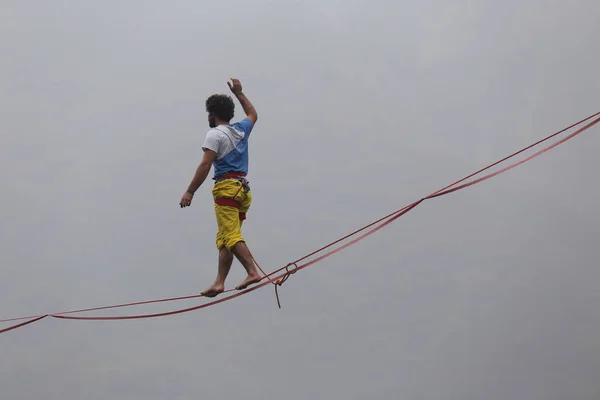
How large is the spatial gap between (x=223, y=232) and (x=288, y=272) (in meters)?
0.61

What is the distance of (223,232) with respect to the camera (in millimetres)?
5879

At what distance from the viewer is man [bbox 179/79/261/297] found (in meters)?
5.72

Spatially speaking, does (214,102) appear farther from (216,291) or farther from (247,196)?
(216,291)

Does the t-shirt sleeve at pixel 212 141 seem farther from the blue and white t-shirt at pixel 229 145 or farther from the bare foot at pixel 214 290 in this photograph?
the bare foot at pixel 214 290

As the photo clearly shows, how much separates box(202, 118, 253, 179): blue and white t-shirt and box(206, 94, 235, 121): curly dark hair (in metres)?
0.09

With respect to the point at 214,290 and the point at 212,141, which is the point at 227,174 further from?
the point at 214,290

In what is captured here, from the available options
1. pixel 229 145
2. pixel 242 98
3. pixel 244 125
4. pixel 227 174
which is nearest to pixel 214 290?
pixel 227 174

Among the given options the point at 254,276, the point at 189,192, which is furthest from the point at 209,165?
the point at 254,276

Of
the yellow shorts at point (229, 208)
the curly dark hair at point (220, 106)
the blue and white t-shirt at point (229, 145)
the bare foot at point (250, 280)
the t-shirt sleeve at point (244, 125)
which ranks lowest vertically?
the bare foot at point (250, 280)

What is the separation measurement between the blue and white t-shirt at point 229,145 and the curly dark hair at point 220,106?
9 cm

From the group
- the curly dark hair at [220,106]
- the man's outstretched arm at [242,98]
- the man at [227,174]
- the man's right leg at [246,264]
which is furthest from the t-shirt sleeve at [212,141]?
the man's right leg at [246,264]

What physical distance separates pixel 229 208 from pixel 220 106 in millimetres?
678

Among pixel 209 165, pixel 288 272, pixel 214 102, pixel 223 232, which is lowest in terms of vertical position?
pixel 288 272

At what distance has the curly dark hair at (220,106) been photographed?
18.9 feet
